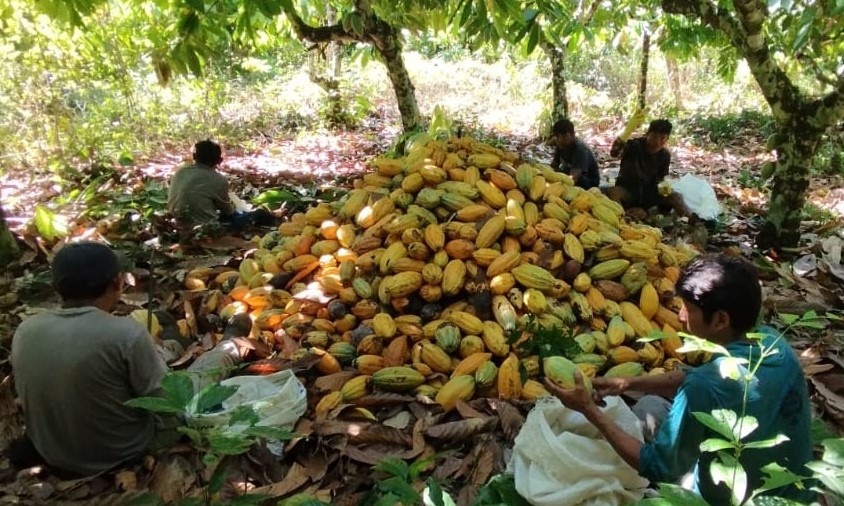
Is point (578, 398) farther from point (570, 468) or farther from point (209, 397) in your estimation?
point (209, 397)

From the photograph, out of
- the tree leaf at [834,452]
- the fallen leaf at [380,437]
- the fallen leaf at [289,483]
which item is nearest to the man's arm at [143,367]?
the fallen leaf at [289,483]

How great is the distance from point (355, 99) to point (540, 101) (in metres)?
3.25

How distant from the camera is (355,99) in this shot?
9586 mm

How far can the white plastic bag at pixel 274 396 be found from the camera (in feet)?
7.41

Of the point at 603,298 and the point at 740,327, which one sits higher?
the point at 740,327

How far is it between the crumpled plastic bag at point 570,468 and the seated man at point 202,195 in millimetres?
3240

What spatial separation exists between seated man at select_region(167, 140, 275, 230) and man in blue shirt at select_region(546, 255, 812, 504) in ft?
11.9

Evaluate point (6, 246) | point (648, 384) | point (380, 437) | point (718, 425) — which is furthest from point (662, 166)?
point (6, 246)

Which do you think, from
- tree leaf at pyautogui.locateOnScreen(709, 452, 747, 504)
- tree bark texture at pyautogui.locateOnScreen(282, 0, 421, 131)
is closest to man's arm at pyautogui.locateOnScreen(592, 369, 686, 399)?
tree leaf at pyautogui.locateOnScreen(709, 452, 747, 504)

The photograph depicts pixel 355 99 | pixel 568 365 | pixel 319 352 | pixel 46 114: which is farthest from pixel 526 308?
pixel 355 99

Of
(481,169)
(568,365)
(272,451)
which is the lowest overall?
(272,451)

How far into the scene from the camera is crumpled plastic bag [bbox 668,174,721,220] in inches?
182

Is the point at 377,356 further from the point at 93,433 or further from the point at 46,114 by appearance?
the point at 46,114

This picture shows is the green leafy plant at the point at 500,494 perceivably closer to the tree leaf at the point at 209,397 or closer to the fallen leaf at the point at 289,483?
the fallen leaf at the point at 289,483
